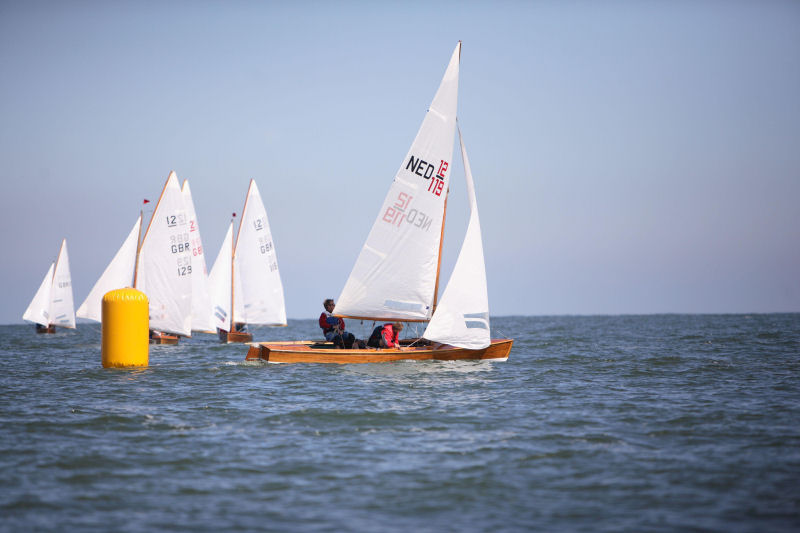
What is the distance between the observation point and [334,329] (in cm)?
2061

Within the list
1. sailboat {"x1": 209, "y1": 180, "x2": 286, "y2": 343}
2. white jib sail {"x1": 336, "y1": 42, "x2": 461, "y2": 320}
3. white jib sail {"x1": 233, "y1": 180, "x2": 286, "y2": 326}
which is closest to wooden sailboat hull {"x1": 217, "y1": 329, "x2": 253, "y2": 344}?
sailboat {"x1": 209, "y1": 180, "x2": 286, "y2": 343}

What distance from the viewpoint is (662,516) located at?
624 centimetres

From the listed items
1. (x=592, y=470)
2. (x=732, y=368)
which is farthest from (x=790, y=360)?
(x=592, y=470)

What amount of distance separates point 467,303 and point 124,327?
28.8ft

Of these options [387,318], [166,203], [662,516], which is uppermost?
[166,203]

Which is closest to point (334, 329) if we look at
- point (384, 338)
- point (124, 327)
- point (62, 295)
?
point (384, 338)

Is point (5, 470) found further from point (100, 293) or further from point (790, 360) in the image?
point (100, 293)

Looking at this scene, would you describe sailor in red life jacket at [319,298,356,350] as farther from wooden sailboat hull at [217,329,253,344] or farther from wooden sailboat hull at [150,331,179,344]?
wooden sailboat hull at [217,329,253,344]

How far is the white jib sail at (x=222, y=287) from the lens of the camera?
123 ft

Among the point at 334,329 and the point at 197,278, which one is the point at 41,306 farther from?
the point at 334,329

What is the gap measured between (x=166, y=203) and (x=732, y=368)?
72.3 feet

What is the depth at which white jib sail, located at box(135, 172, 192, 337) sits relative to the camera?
2875 cm

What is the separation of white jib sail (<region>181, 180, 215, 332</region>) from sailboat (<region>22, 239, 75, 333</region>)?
70.2ft

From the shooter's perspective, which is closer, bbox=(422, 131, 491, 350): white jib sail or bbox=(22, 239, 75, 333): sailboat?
bbox=(422, 131, 491, 350): white jib sail
